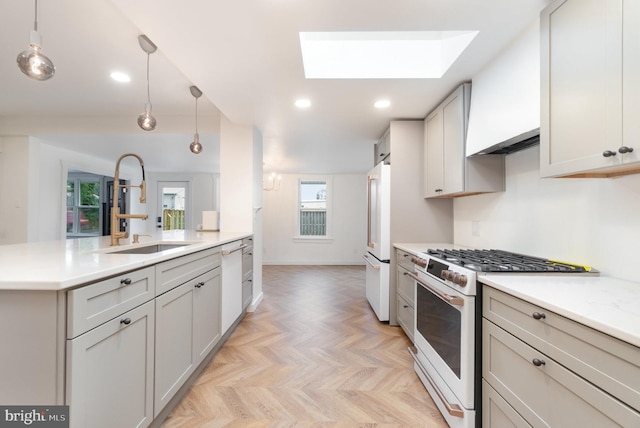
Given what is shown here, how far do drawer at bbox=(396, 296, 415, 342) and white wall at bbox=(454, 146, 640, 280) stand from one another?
0.84 m

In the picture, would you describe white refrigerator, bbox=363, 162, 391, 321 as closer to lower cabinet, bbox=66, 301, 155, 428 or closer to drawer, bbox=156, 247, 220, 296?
drawer, bbox=156, 247, 220, 296

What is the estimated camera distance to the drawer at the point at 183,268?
150cm

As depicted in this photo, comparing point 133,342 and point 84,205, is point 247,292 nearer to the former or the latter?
point 133,342

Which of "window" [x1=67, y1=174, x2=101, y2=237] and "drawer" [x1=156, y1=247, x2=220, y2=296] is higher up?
"window" [x1=67, y1=174, x2=101, y2=237]

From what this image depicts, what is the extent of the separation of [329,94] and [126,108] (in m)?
2.54

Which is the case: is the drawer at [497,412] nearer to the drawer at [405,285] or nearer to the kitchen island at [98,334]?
the drawer at [405,285]

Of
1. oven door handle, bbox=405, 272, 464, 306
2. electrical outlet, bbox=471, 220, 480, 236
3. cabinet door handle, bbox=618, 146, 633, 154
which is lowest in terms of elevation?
oven door handle, bbox=405, 272, 464, 306

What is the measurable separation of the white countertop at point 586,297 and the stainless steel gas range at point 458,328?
2.8 inches

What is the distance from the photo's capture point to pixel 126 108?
3398mm

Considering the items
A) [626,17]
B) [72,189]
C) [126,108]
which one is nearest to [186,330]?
[626,17]

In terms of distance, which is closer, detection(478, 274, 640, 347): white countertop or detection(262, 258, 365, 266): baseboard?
detection(478, 274, 640, 347): white countertop

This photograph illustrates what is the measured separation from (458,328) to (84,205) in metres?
7.58

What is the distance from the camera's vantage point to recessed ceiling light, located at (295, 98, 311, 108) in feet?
8.73

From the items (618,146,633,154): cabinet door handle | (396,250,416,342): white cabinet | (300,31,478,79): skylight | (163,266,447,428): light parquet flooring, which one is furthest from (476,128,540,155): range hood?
(163,266,447,428): light parquet flooring
